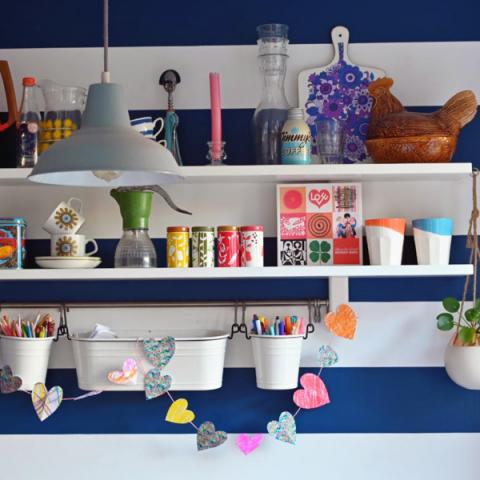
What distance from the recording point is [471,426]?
7.32ft

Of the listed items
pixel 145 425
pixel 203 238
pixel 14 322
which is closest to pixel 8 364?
pixel 14 322

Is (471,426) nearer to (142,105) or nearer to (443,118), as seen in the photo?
(443,118)

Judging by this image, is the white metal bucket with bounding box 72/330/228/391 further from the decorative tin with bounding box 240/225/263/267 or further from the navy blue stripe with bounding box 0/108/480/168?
the navy blue stripe with bounding box 0/108/480/168

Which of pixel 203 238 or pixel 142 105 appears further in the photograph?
pixel 142 105

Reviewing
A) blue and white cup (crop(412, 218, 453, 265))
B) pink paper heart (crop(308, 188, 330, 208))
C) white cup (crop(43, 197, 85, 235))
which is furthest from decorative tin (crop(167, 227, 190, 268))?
blue and white cup (crop(412, 218, 453, 265))

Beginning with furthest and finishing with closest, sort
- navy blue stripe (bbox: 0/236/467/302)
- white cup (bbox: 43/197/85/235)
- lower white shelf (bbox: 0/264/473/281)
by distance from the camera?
navy blue stripe (bbox: 0/236/467/302), white cup (bbox: 43/197/85/235), lower white shelf (bbox: 0/264/473/281)

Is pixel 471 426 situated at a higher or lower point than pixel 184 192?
lower

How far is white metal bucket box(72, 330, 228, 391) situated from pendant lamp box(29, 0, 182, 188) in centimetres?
67

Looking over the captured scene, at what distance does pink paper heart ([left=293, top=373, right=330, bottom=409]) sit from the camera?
2.20 meters

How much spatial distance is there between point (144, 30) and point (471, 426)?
141 cm

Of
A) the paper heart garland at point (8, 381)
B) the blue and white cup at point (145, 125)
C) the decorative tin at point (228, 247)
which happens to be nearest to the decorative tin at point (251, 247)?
the decorative tin at point (228, 247)

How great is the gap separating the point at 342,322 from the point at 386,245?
251mm

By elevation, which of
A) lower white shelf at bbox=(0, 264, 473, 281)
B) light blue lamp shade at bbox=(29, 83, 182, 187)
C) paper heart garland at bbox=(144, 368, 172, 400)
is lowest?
paper heart garland at bbox=(144, 368, 172, 400)

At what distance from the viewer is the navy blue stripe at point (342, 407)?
2236mm
